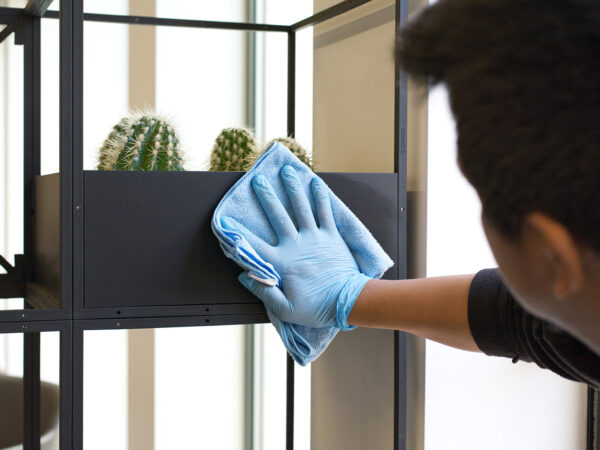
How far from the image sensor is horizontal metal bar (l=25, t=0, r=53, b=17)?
4.20ft

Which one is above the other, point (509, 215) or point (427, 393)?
point (509, 215)

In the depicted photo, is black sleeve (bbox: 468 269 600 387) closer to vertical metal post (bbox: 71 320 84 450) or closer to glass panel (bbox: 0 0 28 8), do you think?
vertical metal post (bbox: 71 320 84 450)

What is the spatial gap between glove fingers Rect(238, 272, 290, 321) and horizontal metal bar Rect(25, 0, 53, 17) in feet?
2.26

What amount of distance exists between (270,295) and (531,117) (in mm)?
606

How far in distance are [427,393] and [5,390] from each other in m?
1.05

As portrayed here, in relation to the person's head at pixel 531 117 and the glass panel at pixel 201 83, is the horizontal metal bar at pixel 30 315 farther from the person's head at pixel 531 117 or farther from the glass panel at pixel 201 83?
the glass panel at pixel 201 83

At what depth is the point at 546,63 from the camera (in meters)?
0.33

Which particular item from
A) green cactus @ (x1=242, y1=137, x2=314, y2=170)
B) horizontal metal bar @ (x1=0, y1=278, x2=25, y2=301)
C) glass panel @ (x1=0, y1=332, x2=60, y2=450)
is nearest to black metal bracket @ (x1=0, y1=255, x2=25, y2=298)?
horizontal metal bar @ (x1=0, y1=278, x2=25, y2=301)

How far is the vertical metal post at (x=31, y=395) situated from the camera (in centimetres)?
141

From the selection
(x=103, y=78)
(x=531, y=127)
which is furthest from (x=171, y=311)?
(x=103, y=78)

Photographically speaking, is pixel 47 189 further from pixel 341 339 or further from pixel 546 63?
pixel 546 63

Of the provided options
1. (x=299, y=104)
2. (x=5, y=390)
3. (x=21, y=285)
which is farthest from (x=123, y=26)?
(x=5, y=390)

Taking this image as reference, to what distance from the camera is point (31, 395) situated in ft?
4.67

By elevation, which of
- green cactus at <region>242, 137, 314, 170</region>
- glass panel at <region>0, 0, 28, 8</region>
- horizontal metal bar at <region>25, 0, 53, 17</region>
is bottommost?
green cactus at <region>242, 137, 314, 170</region>
